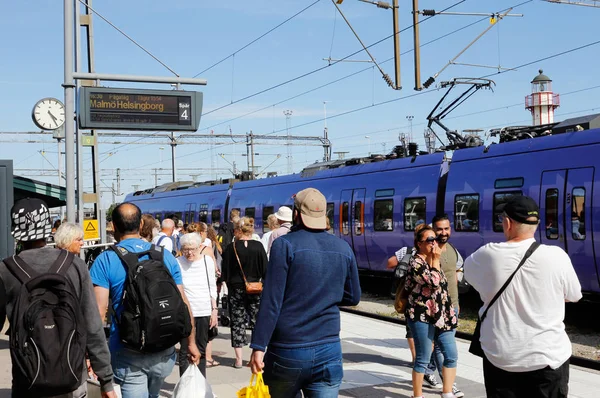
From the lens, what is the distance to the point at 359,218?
65.1ft

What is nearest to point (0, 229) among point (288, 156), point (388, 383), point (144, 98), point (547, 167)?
point (144, 98)

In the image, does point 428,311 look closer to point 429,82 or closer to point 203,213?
point 429,82

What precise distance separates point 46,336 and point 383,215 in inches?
598

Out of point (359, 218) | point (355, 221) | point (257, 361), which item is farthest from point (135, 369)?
point (355, 221)

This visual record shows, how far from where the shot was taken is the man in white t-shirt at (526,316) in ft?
14.7

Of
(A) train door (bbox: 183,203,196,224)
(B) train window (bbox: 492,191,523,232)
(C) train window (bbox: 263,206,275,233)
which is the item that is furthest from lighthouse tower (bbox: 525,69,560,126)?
(B) train window (bbox: 492,191,523,232)

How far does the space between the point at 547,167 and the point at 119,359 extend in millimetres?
10347

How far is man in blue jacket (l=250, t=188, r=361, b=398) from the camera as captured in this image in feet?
15.1

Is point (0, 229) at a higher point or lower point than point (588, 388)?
higher

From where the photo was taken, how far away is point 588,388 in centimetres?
826

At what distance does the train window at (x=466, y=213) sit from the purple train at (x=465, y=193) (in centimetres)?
2

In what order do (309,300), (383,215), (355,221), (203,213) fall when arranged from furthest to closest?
(203,213) → (355,221) → (383,215) → (309,300)

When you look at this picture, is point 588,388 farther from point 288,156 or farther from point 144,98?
point 288,156

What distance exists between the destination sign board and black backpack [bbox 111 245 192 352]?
8.54 meters
